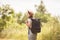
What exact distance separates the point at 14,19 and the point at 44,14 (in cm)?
55

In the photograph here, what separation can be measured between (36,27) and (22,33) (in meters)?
0.70

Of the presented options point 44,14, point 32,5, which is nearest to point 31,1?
point 32,5

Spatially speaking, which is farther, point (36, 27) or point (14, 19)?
point (14, 19)

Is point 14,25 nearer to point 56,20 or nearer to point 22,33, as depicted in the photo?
point 22,33

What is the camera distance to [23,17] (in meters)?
3.29

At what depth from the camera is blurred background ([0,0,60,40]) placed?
10.9 feet

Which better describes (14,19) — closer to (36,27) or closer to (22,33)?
(22,33)

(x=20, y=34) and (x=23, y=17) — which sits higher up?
(x=23, y=17)

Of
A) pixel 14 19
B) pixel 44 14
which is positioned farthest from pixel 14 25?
pixel 44 14

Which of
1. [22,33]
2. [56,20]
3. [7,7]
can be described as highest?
[7,7]

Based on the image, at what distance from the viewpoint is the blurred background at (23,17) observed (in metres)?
3.33

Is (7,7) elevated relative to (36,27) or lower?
elevated

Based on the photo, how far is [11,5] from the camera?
11.0ft

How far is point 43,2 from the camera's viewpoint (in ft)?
11.1
